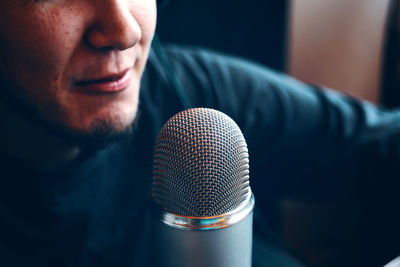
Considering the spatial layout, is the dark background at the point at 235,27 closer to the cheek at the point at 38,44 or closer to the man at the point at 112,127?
the man at the point at 112,127

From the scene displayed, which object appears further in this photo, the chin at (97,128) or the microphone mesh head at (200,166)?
the chin at (97,128)

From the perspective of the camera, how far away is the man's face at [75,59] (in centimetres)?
56

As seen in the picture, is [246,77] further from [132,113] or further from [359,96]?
[359,96]

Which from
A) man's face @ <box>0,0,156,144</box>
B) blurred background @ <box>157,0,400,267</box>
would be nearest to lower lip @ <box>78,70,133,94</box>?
man's face @ <box>0,0,156,144</box>

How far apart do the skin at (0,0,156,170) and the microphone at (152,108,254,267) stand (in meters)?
0.21

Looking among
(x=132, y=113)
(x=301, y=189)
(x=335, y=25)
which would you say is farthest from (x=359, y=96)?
(x=132, y=113)

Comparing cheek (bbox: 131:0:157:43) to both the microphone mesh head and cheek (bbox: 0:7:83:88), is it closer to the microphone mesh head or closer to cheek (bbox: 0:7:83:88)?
cheek (bbox: 0:7:83:88)

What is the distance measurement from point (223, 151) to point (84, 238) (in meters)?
0.50

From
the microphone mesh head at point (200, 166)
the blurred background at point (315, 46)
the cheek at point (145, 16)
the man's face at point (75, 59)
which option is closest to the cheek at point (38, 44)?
the man's face at point (75, 59)

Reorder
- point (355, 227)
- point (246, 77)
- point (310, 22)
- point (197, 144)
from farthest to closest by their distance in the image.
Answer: point (310, 22) → point (355, 227) → point (246, 77) → point (197, 144)

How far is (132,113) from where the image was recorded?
68 centimetres

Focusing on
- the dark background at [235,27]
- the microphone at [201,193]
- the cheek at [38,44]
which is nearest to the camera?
the microphone at [201,193]

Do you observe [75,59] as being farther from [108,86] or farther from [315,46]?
[315,46]

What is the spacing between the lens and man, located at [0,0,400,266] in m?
0.58
